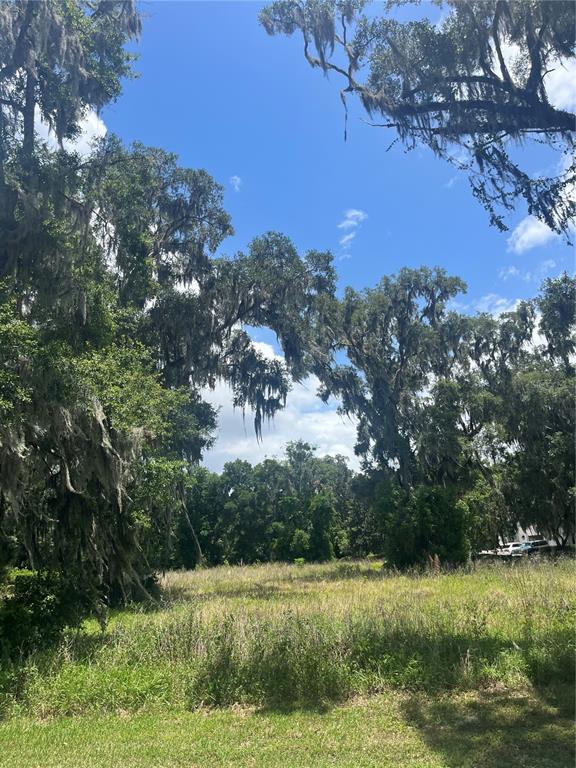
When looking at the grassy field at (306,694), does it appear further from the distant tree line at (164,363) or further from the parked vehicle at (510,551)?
the parked vehicle at (510,551)

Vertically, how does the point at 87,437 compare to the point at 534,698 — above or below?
above

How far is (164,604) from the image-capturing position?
45.9 feet

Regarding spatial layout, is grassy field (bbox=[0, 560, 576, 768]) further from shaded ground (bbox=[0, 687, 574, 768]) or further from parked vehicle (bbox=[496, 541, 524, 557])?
parked vehicle (bbox=[496, 541, 524, 557])

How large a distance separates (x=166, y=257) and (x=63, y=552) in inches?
557

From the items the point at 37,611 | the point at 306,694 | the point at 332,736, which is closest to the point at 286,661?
the point at 306,694

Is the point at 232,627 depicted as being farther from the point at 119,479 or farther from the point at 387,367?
the point at 387,367

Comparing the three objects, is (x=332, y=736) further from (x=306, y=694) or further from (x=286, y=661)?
(x=286, y=661)

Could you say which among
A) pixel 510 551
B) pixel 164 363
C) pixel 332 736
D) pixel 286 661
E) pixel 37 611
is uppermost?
pixel 164 363

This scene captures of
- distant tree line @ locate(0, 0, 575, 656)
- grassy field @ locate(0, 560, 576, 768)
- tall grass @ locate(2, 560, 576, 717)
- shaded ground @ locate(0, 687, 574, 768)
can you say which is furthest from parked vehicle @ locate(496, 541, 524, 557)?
shaded ground @ locate(0, 687, 574, 768)

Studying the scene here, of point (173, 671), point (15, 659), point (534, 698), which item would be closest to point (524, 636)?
point (534, 698)

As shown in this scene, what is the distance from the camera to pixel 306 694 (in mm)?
5793

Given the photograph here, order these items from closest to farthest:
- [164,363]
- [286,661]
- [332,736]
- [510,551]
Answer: [332,736]
[286,661]
[164,363]
[510,551]

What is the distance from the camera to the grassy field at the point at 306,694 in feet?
14.2

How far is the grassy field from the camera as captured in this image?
170 inches
